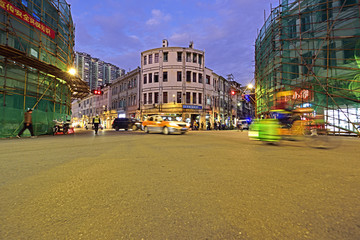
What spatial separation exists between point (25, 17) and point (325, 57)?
73.3 ft

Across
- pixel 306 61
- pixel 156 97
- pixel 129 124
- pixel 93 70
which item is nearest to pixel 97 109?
pixel 156 97

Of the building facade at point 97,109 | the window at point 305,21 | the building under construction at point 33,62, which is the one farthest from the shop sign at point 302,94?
the building facade at point 97,109

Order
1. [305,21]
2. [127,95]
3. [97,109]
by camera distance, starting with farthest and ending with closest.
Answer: [97,109], [127,95], [305,21]

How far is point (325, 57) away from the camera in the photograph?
1488 cm

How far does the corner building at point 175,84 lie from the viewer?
33.1 m

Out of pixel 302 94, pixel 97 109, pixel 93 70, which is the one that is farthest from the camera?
pixel 93 70

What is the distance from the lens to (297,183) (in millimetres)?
2957

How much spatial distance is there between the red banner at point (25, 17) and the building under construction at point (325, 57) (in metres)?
19.2

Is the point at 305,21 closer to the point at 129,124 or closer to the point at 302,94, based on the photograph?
the point at 302,94

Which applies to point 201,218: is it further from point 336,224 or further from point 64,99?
point 64,99

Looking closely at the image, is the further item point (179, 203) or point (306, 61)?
point (306, 61)

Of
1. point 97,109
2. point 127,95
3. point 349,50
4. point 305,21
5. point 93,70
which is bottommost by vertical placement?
point 97,109

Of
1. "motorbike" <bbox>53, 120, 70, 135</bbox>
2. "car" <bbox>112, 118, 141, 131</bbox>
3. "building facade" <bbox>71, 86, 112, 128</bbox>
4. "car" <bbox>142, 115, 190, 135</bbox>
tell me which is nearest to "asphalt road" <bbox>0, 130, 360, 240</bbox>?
"car" <bbox>142, 115, 190, 135</bbox>

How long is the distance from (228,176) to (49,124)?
1610 centimetres
